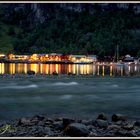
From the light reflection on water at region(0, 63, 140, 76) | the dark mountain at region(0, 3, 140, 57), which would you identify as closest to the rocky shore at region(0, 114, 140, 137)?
the dark mountain at region(0, 3, 140, 57)

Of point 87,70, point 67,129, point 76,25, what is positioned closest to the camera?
point 67,129

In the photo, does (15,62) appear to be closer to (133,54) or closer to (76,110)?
(133,54)

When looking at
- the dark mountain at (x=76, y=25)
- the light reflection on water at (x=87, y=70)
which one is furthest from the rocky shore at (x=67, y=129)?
the light reflection on water at (x=87, y=70)

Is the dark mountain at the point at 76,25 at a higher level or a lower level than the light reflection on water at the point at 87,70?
higher

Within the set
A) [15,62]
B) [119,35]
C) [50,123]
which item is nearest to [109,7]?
[119,35]

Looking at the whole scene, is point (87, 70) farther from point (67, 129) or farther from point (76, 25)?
point (67, 129)

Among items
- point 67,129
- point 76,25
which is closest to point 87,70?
point 76,25

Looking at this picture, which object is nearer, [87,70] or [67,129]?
[67,129]

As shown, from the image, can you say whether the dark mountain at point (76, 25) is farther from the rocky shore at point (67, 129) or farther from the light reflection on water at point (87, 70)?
the rocky shore at point (67, 129)

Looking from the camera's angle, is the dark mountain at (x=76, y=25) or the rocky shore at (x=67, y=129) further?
the dark mountain at (x=76, y=25)

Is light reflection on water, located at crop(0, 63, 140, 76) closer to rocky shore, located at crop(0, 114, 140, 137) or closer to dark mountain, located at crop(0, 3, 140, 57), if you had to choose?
dark mountain, located at crop(0, 3, 140, 57)

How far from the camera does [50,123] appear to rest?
6.91 metres

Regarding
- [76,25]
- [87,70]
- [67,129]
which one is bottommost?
[87,70]

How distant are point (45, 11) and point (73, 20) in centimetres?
488
